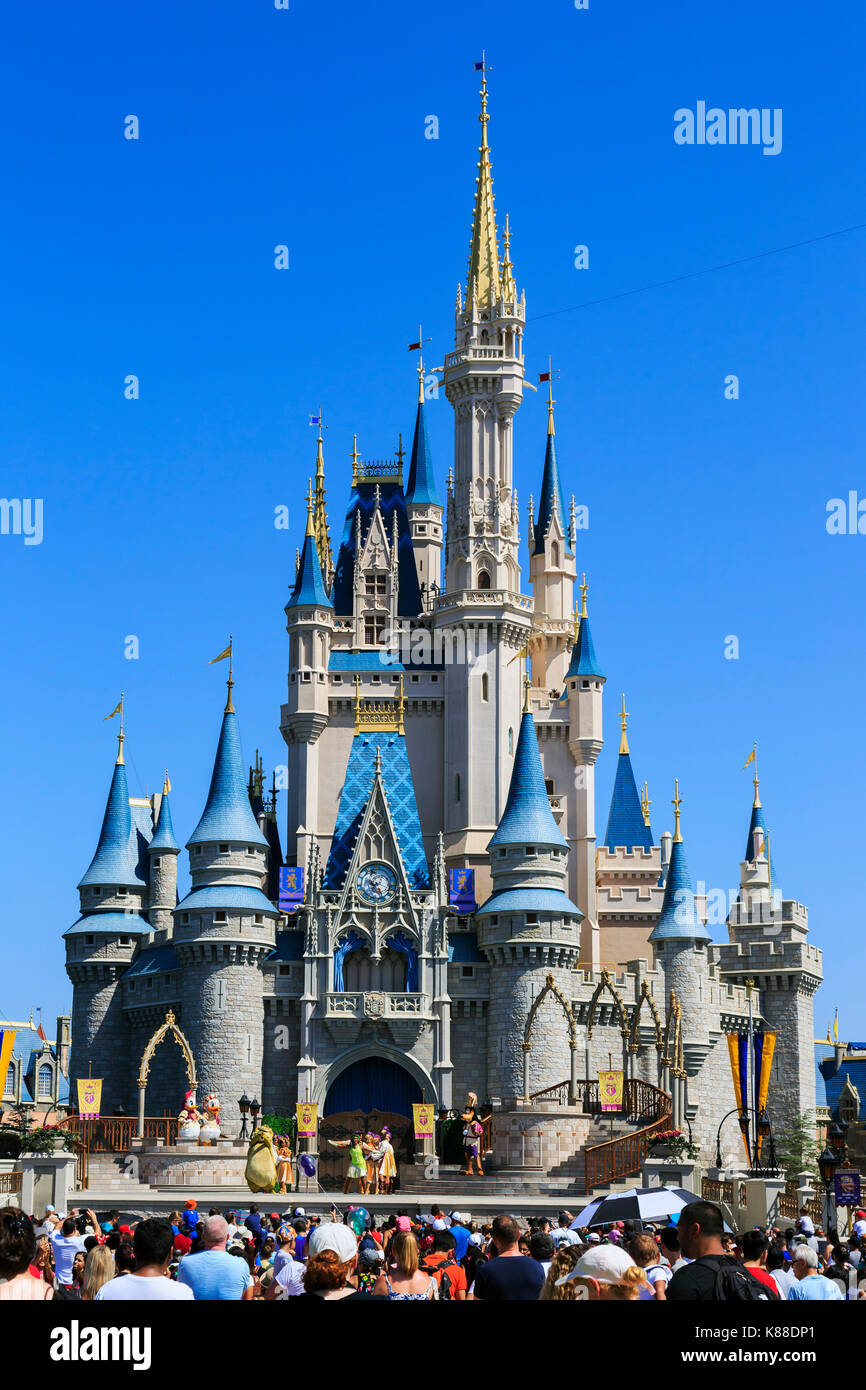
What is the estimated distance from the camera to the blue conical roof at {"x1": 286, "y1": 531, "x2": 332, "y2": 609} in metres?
62.5

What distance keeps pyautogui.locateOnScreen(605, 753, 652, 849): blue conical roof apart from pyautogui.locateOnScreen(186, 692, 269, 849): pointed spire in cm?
1700

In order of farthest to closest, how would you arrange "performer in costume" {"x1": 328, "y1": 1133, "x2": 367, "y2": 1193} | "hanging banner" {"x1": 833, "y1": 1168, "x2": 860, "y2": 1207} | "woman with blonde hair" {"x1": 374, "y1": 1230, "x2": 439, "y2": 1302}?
"performer in costume" {"x1": 328, "y1": 1133, "x2": 367, "y2": 1193}, "hanging banner" {"x1": 833, "y1": 1168, "x2": 860, "y2": 1207}, "woman with blonde hair" {"x1": 374, "y1": 1230, "x2": 439, "y2": 1302}

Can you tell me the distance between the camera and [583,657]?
66312mm

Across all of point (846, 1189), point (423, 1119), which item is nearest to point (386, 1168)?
point (423, 1119)

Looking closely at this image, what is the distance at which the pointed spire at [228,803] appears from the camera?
56.2 meters

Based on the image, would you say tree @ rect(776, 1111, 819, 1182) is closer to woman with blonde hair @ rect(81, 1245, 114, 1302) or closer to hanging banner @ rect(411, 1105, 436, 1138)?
hanging banner @ rect(411, 1105, 436, 1138)

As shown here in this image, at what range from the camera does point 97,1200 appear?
121 feet

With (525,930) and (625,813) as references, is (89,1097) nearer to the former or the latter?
(525,930)

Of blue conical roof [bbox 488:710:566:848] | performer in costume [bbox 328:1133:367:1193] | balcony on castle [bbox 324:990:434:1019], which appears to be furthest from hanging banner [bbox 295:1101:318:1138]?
blue conical roof [bbox 488:710:566:848]

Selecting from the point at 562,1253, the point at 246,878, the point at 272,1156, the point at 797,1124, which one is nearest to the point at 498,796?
the point at 246,878

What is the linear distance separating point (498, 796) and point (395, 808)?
145 inches

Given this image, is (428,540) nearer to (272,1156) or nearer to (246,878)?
(246,878)

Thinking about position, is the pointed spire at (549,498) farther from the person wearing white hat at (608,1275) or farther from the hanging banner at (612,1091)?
the person wearing white hat at (608,1275)

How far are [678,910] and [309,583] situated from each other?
15.7 metres
